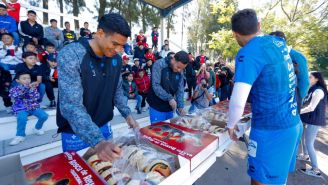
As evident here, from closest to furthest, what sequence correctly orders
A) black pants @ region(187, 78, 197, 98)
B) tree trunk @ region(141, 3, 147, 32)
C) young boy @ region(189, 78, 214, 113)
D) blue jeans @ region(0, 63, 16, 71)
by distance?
1. blue jeans @ region(0, 63, 16, 71)
2. young boy @ region(189, 78, 214, 113)
3. black pants @ region(187, 78, 197, 98)
4. tree trunk @ region(141, 3, 147, 32)

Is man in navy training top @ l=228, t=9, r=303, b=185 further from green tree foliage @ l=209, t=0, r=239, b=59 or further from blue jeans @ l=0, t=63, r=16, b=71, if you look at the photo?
green tree foliage @ l=209, t=0, r=239, b=59

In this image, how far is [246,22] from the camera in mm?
1679

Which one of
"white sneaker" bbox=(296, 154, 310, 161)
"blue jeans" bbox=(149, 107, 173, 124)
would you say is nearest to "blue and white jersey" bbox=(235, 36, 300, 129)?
"blue jeans" bbox=(149, 107, 173, 124)

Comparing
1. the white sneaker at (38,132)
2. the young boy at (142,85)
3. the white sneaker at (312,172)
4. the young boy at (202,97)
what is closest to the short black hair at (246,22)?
the white sneaker at (312,172)

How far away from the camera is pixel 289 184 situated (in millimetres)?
3166

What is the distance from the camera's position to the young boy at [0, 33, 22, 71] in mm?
4566

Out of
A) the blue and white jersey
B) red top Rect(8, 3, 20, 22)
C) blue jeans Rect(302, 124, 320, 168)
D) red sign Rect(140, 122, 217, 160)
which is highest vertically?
red top Rect(8, 3, 20, 22)

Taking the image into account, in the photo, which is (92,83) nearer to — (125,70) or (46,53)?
(46,53)

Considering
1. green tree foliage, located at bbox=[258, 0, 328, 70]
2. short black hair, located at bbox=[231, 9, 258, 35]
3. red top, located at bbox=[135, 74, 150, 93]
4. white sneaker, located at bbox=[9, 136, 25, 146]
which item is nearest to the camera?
short black hair, located at bbox=[231, 9, 258, 35]

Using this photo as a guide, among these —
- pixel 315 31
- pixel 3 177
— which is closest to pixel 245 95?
pixel 3 177

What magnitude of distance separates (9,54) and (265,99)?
17.8ft

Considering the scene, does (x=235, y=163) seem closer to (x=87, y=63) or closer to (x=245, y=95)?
(x=245, y=95)

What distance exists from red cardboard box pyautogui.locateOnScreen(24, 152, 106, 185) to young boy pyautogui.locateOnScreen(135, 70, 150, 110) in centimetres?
533

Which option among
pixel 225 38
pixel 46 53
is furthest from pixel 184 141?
pixel 225 38
